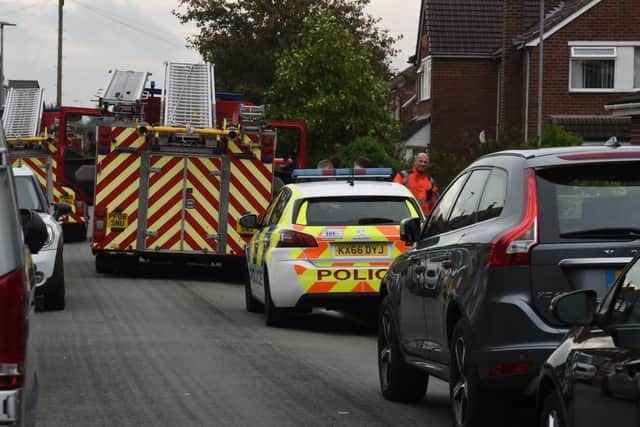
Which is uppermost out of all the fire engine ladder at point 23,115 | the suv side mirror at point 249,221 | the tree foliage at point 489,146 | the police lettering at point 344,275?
the fire engine ladder at point 23,115

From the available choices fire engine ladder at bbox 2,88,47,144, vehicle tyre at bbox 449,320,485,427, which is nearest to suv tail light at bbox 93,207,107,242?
fire engine ladder at bbox 2,88,47,144

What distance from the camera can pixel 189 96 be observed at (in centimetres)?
2298

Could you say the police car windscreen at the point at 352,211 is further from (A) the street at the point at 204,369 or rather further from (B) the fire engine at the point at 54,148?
(B) the fire engine at the point at 54,148

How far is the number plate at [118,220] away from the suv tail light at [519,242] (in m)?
14.6

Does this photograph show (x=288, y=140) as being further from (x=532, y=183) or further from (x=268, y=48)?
(x=532, y=183)

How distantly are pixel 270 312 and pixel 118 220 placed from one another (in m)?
7.27

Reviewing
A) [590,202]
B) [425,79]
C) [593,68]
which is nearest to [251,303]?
[590,202]

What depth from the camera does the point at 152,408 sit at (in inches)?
375

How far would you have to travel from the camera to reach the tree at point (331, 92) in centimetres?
4191

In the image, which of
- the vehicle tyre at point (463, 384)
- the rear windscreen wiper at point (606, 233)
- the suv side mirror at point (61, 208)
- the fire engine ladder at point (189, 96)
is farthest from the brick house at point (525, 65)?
the rear windscreen wiper at point (606, 233)

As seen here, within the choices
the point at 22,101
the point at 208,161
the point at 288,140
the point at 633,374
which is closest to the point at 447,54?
the point at 288,140

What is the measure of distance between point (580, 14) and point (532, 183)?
124 ft

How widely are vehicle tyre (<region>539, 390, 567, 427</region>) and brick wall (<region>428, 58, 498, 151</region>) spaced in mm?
42793

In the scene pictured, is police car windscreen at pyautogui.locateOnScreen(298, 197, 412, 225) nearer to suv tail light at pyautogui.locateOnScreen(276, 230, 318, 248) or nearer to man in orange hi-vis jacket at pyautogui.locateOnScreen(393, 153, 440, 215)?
suv tail light at pyautogui.locateOnScreen(276, 230, 318, 248)
